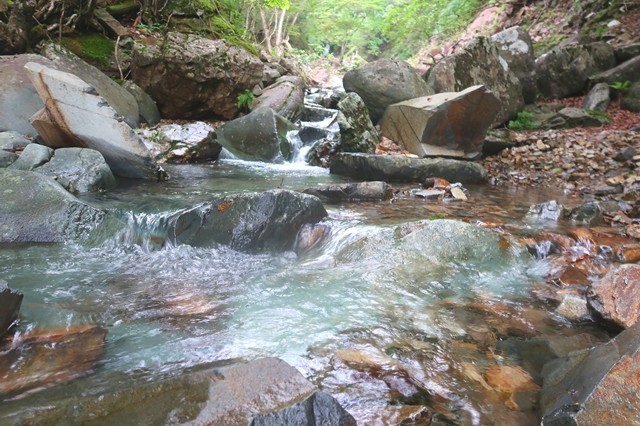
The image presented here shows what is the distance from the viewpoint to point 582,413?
1597mm

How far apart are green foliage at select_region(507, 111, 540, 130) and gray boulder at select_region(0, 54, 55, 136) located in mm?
9678

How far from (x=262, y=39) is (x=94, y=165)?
17.5 m

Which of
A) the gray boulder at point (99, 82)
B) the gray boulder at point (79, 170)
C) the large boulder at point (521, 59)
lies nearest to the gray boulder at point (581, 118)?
the large boulder at point (521, 59)

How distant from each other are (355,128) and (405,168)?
5.11 feet

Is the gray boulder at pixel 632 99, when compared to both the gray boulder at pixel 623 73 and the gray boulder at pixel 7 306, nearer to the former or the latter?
the gray boulder at pixel 623 73

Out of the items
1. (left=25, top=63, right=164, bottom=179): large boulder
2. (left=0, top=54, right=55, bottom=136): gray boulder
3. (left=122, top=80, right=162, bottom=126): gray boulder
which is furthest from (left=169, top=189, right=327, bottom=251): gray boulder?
(left=122, top=80, right=162, bottom=126): gray boulder

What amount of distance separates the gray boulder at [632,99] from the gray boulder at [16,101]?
39.1 feet

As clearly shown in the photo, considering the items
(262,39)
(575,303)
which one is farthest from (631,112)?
(262,39)

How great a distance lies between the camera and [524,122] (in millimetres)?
10164

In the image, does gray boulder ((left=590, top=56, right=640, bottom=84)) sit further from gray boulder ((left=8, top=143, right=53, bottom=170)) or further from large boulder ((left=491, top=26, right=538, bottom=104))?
gray boulder ((left=8, top=143, right=53, bottom=170))

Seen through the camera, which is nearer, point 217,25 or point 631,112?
point 631,112

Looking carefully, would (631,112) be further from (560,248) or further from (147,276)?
(147,276)

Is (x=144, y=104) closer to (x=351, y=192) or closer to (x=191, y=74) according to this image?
(x=191, y=74)

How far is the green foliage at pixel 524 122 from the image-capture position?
10.0 metres
